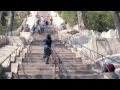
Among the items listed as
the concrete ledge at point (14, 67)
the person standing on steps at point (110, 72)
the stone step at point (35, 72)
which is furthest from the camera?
the concrete ledge at point (14, 67)

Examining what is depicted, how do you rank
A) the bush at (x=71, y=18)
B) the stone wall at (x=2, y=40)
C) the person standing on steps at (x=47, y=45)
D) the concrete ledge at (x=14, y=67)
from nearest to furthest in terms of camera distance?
the concrete ledge at (x=14, y=67)
the person standing on steps at (x=47, y=45)
the stone wall at (x=2, y=40)
the bush at (x=71, y=18)

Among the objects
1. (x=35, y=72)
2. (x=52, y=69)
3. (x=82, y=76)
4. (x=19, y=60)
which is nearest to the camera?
(x=82, y=76)

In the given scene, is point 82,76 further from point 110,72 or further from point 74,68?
point 74,68

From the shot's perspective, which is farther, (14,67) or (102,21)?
(102,21)

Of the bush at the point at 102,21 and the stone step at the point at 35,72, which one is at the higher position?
the bush at the point at 102,21

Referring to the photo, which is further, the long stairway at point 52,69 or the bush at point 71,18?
the bush at point 71,18

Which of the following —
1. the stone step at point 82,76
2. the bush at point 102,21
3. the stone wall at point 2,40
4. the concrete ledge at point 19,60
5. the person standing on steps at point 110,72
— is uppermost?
the bush at point 102,21

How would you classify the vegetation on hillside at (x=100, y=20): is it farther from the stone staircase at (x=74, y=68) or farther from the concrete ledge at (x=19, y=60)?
the concrete ledge at (x=19, y=60)

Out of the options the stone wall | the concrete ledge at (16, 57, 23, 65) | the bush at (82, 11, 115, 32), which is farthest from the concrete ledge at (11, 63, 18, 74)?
the bush at (82, 11, 115, 32)

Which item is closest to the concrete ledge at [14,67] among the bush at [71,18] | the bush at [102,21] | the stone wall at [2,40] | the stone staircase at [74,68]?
the stone staircase at [74,68]

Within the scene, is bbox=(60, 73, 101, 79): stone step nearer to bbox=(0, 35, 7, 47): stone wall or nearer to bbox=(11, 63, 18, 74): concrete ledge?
bbox=(11, 63, 18, 74): concrete ledge

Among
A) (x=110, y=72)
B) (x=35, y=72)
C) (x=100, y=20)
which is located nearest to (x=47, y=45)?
(x=35, y=72)
